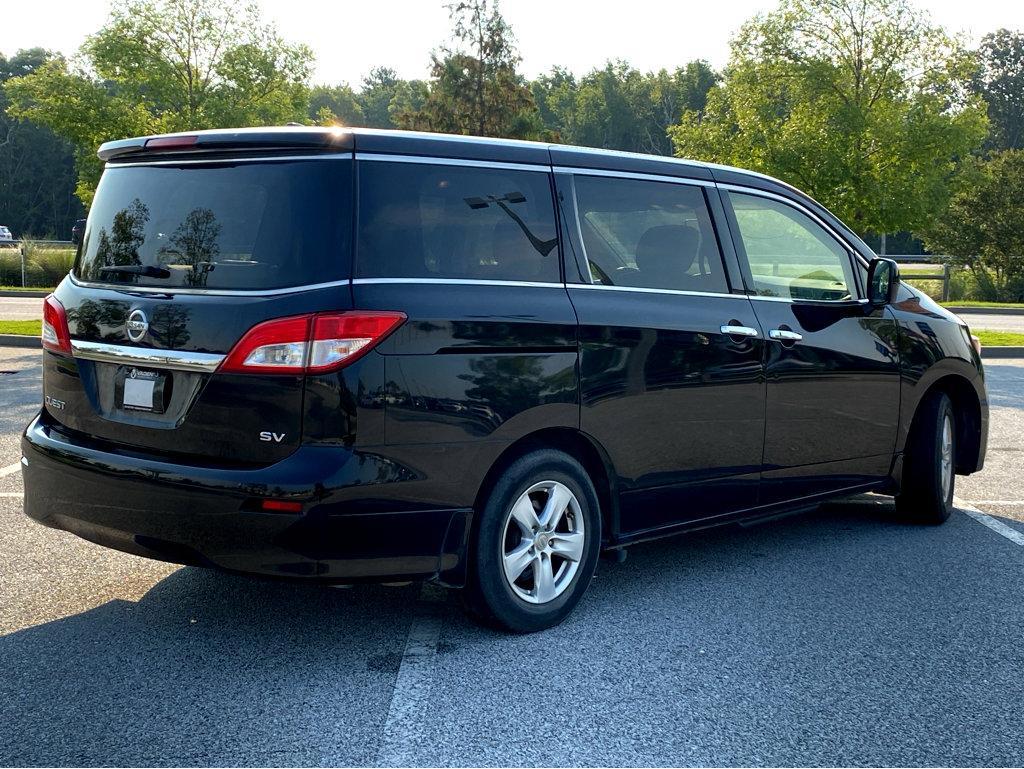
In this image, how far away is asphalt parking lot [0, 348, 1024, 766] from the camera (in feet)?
12.0

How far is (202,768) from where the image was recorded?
3443 millimetres

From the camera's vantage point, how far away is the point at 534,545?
4.82 m

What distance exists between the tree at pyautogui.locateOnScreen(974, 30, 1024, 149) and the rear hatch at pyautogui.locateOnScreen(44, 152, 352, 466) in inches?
3911

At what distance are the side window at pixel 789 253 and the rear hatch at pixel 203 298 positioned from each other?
2.33 metres

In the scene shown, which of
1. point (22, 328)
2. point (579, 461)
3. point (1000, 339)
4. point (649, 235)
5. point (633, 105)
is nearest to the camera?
point (579, 461)

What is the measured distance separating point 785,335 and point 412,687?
2.68 m

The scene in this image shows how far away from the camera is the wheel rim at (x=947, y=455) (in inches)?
274

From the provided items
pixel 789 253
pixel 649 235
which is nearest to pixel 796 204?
pixel 789 253

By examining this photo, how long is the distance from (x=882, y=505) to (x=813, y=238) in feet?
6.70

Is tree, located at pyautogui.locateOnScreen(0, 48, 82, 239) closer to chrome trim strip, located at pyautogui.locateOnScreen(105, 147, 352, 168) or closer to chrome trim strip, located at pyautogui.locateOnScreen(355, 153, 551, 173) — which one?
chrome trim strip, located at pyautogui.locateOnScreen(105, 147, 352, 168)

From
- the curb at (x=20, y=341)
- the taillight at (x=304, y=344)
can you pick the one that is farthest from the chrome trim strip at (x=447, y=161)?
the curb at (x=20, y=341)

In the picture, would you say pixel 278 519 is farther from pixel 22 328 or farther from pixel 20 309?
pixel 20 309

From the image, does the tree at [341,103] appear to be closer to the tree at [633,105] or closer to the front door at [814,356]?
the tree at [633,105]

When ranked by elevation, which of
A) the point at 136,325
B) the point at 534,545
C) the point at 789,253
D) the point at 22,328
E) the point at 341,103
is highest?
the point at 341,103
